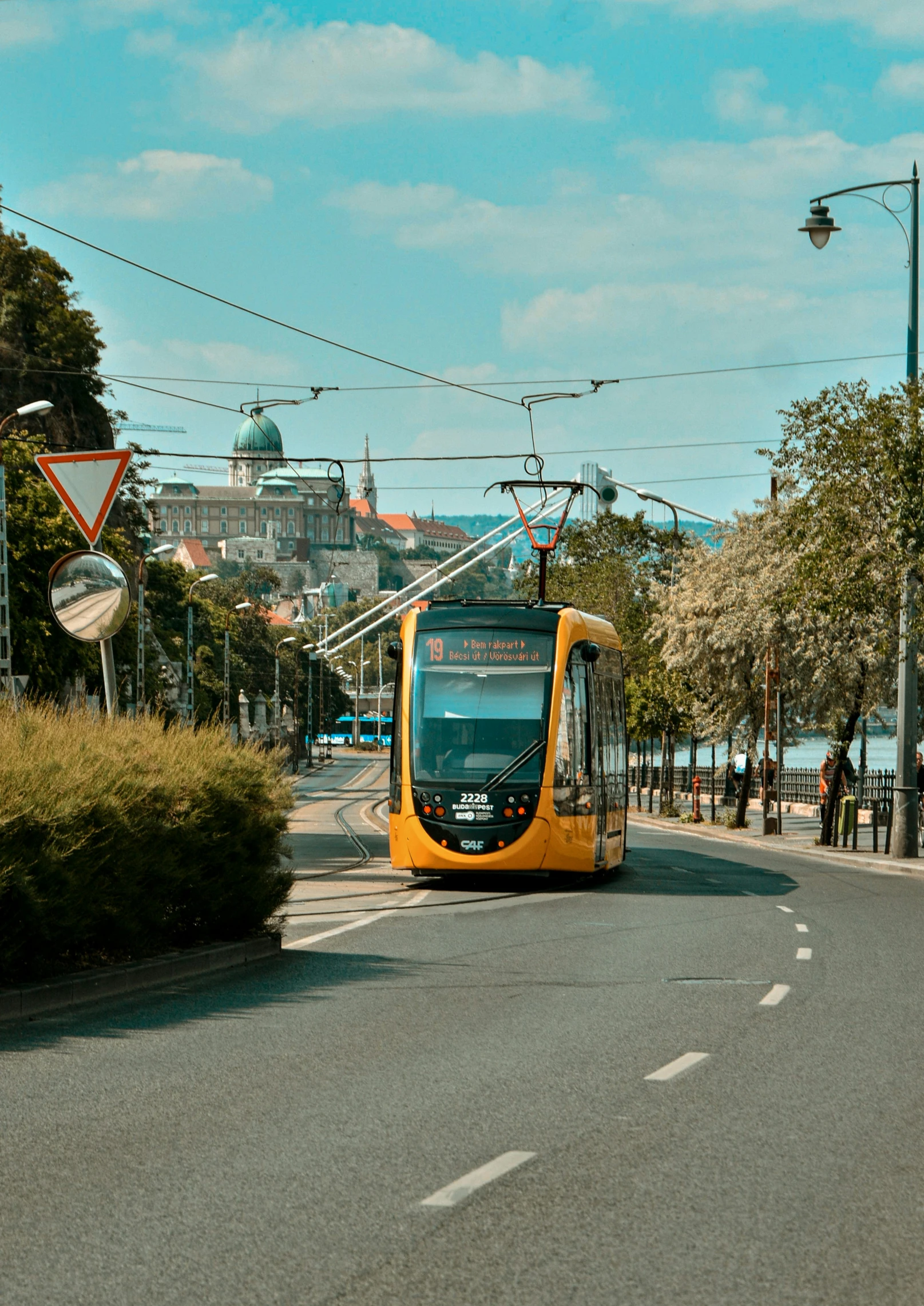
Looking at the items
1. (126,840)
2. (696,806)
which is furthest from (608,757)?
(696,806)

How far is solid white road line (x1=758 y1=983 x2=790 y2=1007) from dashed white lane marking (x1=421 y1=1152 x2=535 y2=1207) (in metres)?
4.98

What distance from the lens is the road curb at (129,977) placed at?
10.2 meters

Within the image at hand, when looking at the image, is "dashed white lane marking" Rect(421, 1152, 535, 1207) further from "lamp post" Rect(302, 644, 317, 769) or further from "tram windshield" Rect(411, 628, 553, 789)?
"lamp post" Rect(302, 644, 317, 769)

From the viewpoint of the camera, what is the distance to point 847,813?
117 feet

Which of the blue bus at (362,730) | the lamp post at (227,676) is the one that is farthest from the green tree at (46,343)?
the blue bus at (362,730)

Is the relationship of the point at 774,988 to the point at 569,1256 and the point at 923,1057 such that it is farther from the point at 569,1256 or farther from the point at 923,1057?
the point at 569,1256

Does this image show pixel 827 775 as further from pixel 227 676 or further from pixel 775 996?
pixel 775 996

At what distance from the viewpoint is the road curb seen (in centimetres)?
1017

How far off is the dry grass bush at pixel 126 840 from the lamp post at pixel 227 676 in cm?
135

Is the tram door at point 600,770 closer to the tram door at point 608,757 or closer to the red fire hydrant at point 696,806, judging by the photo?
the tram door at point 608,757

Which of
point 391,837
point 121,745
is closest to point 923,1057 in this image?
point 121,745

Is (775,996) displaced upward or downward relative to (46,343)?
downward

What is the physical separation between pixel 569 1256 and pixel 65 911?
239 inches

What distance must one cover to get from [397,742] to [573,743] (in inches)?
89.2
